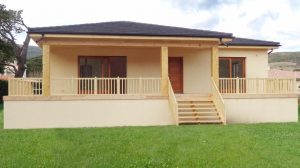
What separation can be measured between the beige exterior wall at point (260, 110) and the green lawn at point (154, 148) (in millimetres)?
3546

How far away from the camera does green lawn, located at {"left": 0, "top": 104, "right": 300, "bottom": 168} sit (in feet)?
33.0

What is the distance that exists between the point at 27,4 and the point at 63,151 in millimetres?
43106

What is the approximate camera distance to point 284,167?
31.7ft

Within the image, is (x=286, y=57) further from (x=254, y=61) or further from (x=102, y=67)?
(x=102, y=67)

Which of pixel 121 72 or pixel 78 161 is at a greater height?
pixel 121 72

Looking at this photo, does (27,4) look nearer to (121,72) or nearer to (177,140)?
(121,72)

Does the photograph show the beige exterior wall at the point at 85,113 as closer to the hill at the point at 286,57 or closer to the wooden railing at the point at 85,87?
the wooden railing at the point at 85,87

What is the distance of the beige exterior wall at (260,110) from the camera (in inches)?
713

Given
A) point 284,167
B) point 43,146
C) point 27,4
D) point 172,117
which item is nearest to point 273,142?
point 284,167

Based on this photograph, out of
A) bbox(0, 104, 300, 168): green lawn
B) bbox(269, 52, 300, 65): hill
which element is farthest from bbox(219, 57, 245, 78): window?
bbox(269, 52, 300, 65): hill

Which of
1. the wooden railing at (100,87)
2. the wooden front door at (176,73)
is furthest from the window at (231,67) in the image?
the wooden railing at (100,87)

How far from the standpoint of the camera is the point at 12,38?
4800 cm

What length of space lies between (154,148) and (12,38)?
135 feet

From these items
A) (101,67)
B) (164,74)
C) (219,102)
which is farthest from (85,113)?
(219,102)
